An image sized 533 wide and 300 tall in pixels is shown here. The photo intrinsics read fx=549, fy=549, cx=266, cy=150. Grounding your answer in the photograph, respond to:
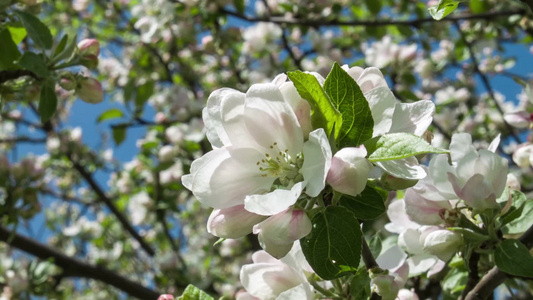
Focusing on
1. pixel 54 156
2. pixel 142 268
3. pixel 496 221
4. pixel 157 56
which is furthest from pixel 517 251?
pixel 142 268

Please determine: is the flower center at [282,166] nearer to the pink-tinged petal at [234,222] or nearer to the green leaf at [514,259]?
the pink-tinged petal at [234,222]

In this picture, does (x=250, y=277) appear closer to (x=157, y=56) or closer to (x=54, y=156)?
(x=157, y=56)

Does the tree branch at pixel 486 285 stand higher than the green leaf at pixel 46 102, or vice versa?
the green leaf at pixel 46 102

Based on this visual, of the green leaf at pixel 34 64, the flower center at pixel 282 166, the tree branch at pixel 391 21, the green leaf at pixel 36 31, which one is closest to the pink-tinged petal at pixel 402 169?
the flower center at pixel 282 166

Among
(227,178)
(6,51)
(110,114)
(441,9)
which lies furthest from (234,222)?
(110,114)

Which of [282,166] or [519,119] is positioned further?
[519,119]

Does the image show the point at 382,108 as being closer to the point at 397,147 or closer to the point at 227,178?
the point at 397,147
